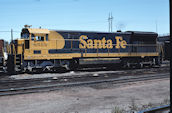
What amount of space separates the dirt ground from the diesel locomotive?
6354 millimetres

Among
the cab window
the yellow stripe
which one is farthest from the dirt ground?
the cab window

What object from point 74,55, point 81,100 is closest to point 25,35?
point 74,55

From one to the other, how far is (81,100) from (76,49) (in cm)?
929

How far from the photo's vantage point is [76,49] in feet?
54.3

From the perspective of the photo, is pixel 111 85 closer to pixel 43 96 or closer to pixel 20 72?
pixel 43 96

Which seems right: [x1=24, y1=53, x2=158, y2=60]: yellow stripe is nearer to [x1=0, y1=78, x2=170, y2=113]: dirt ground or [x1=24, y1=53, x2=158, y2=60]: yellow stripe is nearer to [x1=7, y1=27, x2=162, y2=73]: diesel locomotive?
[x1=7, y1=27, x2=162, y2=73]: diesel locomotive

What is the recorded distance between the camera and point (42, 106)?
22.3 ft

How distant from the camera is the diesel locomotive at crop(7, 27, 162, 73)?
14839mm

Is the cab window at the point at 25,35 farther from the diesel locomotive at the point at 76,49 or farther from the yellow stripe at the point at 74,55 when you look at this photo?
the yellow stripe at the point at 74,55

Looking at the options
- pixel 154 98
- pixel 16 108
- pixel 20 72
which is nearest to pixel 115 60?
pixel 20 72

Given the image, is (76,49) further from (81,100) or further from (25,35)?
(81,100)

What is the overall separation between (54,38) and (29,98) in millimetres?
8431

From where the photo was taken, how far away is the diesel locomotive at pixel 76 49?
14.8 meters

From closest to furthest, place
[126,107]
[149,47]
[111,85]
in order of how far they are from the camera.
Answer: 1. [126,107]
2. [111,85]
3. [149,47]
